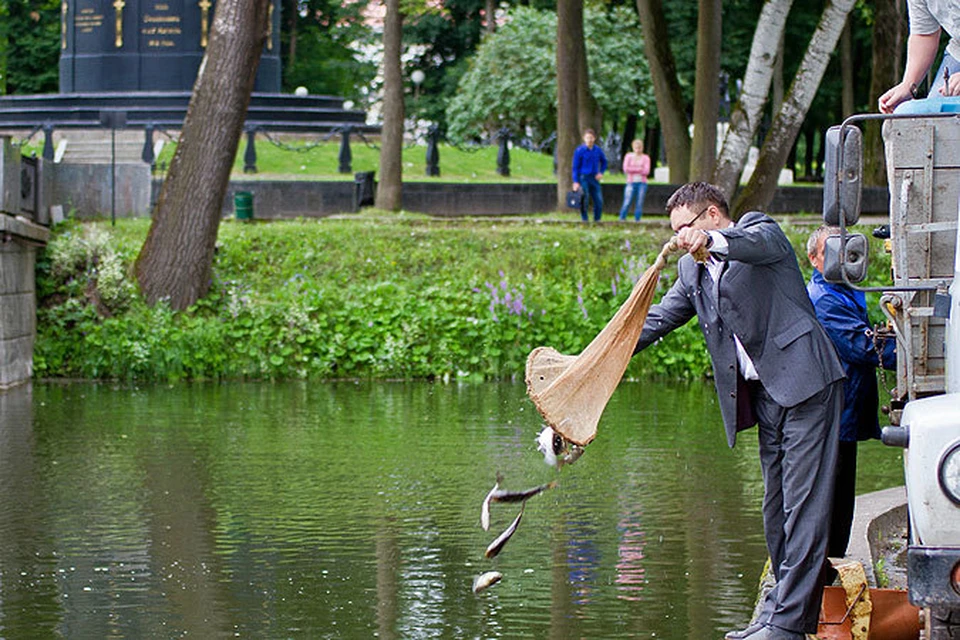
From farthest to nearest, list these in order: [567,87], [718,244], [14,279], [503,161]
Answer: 1. [503,161]
2. [567,87]
3. [14,279]
4. [718,244]

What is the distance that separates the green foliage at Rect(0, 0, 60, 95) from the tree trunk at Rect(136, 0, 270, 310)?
35.3 meters

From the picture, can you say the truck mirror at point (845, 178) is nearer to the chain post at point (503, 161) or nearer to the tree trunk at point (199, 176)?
the tree trunk at point (199, 176)

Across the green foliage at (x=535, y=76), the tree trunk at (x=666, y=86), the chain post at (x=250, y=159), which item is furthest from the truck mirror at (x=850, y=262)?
the green foliage at (x=535, y=76)

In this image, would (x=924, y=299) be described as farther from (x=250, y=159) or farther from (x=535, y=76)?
(x=535, y=76)

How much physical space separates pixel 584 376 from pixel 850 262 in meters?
1.34

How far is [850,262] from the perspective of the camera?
20.1 feet

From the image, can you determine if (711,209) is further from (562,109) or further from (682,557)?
(562,109)

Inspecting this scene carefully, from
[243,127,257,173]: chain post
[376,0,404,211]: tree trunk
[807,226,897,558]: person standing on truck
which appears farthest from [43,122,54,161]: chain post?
[807,226,897,558]: person standing on truck

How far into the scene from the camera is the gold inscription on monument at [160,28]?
37781 mm

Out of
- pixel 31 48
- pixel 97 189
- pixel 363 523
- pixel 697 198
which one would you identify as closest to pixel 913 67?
pixel 697 198

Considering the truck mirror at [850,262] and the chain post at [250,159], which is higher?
the chain post at [250,159]

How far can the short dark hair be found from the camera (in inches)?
275

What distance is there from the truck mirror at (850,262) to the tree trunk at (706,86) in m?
20.1

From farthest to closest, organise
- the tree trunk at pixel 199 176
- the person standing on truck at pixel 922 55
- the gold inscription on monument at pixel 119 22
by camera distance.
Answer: the gold inscription on monument at pixel 119 22, the tree trunk at pixel 199 176, the person standing on truck at pixel 922 55
